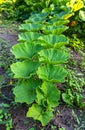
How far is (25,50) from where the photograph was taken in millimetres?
3018

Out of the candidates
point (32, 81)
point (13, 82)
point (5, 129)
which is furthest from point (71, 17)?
point (5, 129)

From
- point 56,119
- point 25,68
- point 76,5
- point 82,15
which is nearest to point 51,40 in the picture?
point 25,68

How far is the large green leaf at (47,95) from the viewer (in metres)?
2.58

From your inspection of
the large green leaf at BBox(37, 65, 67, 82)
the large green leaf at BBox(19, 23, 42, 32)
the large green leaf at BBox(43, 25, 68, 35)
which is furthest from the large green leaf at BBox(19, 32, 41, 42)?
the large green leaf at BBox(37, 65, 67, 82)

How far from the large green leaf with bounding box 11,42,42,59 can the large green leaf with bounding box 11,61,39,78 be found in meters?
0.14

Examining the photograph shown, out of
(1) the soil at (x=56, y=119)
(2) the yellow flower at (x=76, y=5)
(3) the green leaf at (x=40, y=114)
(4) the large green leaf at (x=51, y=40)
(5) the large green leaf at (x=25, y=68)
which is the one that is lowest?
(1) the soil at (x=56, y=119)

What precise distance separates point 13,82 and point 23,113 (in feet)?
1.70

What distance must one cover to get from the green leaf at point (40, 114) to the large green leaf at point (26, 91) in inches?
3.5

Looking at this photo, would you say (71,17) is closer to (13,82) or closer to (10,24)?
(10,24)

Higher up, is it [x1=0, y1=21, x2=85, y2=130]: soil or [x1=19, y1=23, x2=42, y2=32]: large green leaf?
[x1=19, y1=23, x2=42, y2=32]: large green leaf

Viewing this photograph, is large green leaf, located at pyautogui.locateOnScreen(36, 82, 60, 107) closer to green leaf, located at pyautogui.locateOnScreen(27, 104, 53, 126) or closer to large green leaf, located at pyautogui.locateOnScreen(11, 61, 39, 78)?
green leaf, located at pyautogui.locateOnScreen(27, 104, 53, 126)

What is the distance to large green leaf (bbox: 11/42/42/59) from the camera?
9.80 ft

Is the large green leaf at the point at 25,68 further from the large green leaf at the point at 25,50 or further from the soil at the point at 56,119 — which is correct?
the soil at the point at 56,119

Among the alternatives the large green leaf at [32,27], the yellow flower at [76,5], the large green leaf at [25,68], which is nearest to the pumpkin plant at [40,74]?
the large green leaf at [25,68]
